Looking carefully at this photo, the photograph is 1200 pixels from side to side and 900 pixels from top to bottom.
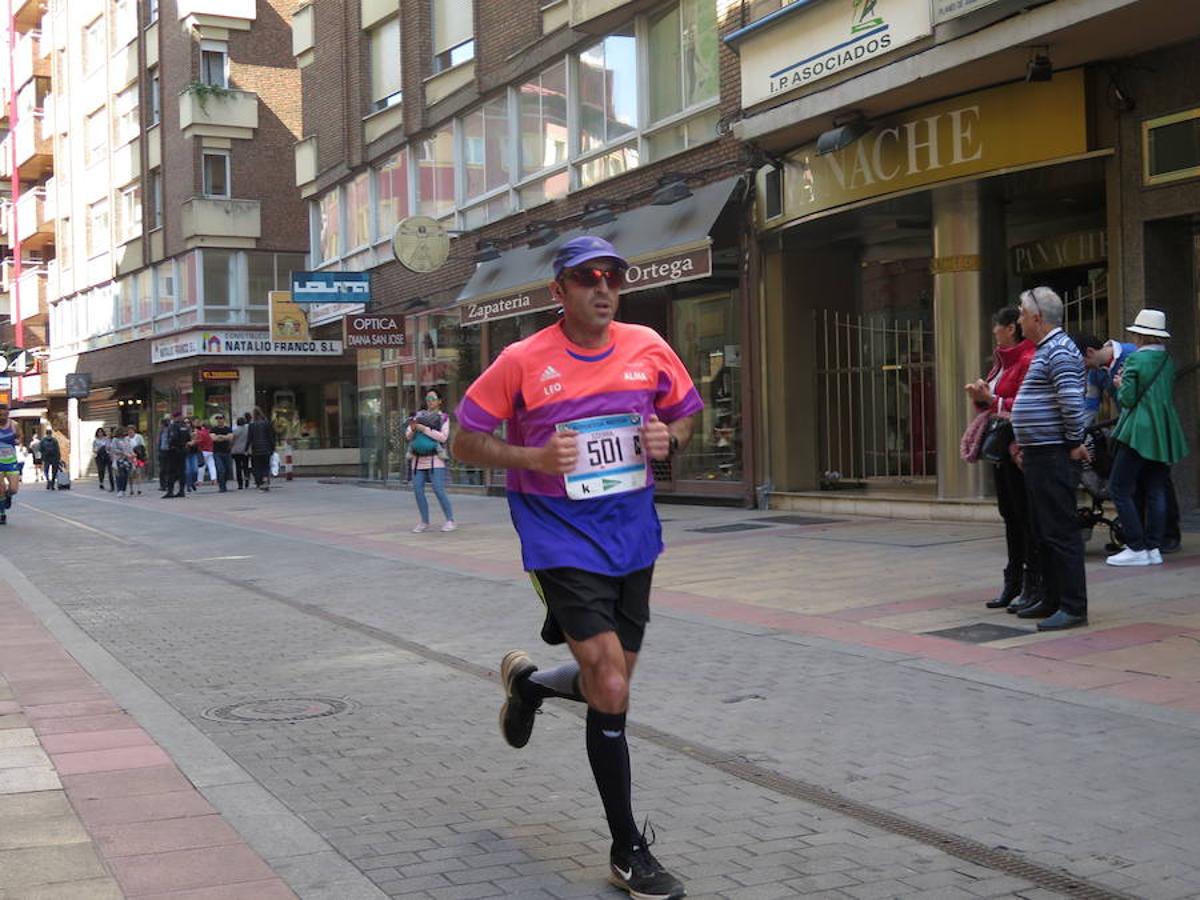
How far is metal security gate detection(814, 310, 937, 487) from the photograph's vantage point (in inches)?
621

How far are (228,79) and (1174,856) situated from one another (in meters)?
40.9

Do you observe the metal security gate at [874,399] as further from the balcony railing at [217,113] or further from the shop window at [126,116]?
the shop window at [126,116]

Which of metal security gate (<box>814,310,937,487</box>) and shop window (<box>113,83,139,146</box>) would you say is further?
shop window (<box>113,83,139,146</box>)

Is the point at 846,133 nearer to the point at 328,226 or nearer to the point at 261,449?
the point at 261,449

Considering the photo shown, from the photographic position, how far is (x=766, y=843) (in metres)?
4.22

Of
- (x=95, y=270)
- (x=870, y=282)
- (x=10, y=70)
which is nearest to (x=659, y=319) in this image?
(x=870, y=282)

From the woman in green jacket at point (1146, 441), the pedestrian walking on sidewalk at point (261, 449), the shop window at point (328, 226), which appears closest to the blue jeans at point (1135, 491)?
the woman in green jacket at point (1146, 441)

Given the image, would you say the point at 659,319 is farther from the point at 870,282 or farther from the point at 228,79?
the point at 228,79

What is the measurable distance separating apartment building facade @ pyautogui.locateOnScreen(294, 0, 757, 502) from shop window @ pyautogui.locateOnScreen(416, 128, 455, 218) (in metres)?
0.05

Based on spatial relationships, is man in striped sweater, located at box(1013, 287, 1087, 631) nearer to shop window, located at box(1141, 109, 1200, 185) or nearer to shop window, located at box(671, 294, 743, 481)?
shop window, located at box(1141, 109, 1200, 185)

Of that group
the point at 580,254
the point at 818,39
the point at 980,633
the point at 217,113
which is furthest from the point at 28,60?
the point at 580,254

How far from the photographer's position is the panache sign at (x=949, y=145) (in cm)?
1255

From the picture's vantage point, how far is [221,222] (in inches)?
1585

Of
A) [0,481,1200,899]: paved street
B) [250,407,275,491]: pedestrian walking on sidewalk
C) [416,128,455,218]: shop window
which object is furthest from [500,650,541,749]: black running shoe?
[250,407,275,491]: pedestrian walking on sidewalk
